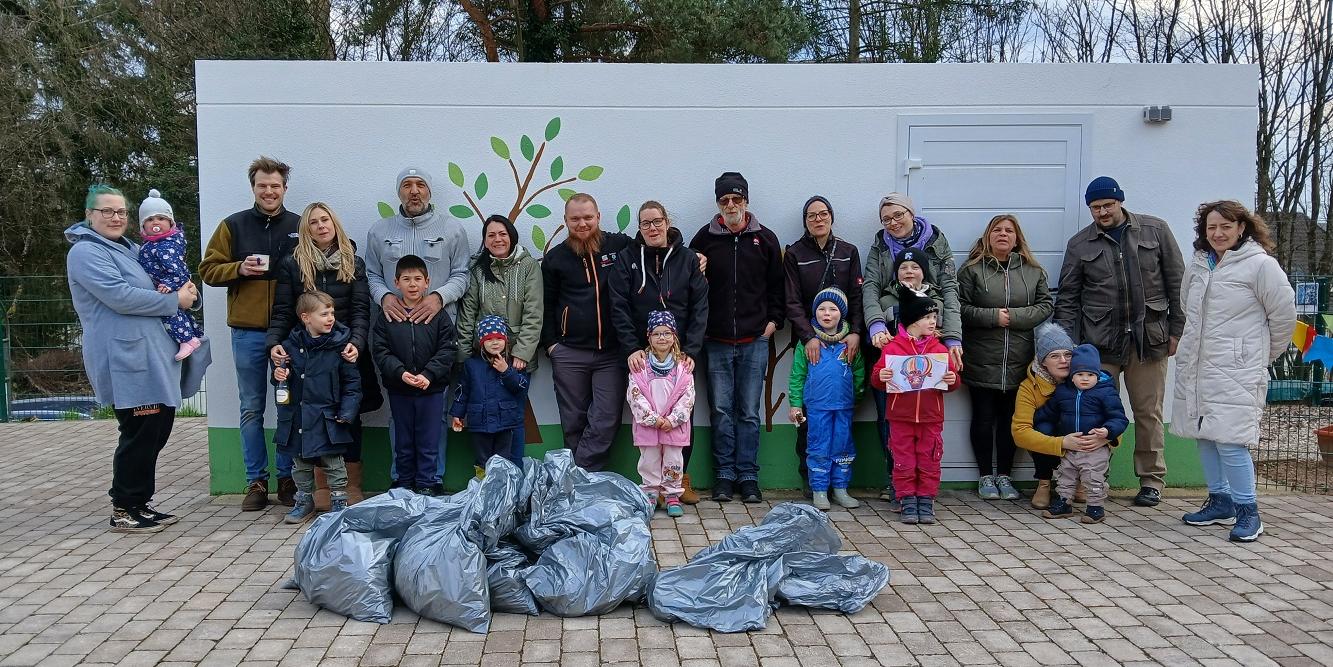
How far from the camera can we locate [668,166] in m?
6.14

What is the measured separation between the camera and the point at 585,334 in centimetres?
585

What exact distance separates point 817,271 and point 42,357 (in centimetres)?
863

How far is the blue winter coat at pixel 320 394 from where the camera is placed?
5.36m

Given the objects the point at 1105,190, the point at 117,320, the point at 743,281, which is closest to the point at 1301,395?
the point at 1105,190

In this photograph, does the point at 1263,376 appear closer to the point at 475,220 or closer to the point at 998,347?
the point at 998,347

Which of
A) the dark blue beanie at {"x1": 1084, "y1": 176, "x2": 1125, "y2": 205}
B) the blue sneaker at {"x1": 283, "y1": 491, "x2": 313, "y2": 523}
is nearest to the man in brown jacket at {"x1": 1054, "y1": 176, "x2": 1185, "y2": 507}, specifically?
the dark blue beanie at {"x1": 1084, "y1": 176, "x2": 1125, "y2": 205}

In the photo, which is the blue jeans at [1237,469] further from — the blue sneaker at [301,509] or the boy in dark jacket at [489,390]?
the blue sneaker at [301,509]

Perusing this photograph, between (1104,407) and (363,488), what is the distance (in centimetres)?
457

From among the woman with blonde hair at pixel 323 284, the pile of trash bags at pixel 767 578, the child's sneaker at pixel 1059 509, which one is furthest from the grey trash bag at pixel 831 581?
the woman with blonde hair at pixel 323 284

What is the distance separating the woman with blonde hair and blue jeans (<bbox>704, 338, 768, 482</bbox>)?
2.10m

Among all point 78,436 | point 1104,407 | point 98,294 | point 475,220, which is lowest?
point 78,436

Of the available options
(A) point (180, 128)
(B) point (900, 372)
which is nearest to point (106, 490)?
(B) point (900, 372)

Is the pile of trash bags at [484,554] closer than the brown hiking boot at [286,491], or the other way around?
the pile of trash bags at [484,554]

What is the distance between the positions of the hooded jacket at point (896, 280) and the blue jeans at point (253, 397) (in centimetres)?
367
